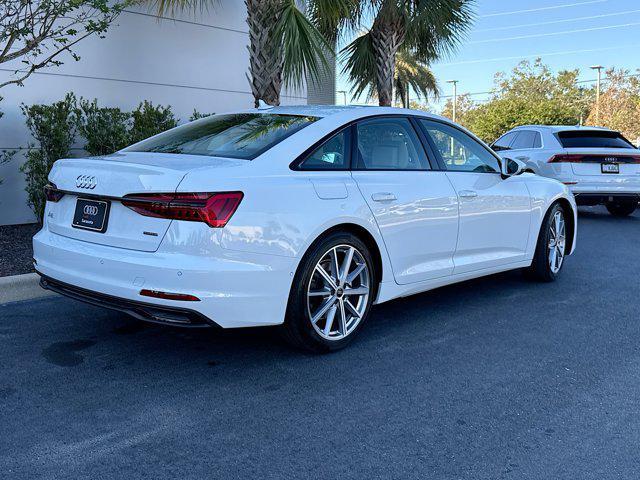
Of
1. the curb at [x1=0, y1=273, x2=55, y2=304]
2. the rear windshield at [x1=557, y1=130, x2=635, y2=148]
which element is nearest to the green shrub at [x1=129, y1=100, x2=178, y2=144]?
the curb at [x1=0, y1=273, x2=55, y2=304]

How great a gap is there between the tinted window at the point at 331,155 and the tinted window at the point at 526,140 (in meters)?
8.84

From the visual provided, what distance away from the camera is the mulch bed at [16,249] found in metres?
6.34

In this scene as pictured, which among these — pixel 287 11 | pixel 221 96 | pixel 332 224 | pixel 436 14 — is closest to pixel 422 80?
pixel 436 14

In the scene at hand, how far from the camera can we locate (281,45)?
9148mm

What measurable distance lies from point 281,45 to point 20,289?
5.02 meters

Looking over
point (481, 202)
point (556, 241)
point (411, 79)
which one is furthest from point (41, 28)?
point (411, 79)

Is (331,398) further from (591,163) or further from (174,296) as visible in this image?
(591,163)

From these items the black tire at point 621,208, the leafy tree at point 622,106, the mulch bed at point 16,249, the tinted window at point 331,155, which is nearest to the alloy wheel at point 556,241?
the tinted window at point 331,155

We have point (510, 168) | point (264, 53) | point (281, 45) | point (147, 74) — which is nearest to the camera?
point (510, 168)

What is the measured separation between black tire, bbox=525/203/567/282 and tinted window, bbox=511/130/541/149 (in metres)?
6.33

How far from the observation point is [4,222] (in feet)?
29.2

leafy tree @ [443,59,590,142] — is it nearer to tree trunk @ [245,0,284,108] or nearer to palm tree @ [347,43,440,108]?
palm tree @ [347,43,440,108]

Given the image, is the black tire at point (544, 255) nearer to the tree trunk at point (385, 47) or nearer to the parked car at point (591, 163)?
the parked car at point (591, 163)

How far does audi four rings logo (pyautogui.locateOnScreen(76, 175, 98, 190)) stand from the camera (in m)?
3.91
